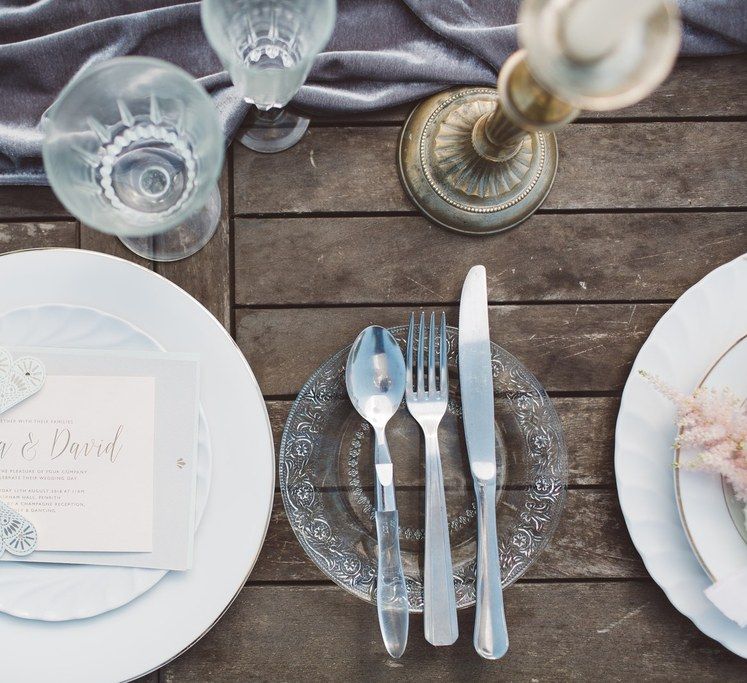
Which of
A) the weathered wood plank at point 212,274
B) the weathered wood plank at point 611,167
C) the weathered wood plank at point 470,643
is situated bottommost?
the weathered wood plank at point 470,643

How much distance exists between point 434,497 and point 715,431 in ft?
0.83

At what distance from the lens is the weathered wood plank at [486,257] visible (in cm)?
62

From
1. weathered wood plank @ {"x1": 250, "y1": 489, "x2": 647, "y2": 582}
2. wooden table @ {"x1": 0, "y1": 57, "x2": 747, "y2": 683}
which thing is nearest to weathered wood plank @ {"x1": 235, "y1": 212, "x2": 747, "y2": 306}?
wooden table @ {"x1": 0, "y1": 57, "x2": 747, "y2": 683}

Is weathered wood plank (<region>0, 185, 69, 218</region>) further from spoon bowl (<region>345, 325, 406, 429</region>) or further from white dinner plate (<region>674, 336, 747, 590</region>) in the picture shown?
white dinner plate (<region>674, 336, 747, 590</region>)

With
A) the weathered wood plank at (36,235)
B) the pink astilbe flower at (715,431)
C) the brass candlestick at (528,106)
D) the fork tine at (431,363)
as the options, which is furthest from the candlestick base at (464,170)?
the weathered wood plank at (36,235)

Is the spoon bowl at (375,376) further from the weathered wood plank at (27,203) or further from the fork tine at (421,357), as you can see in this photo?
the weathered wood plank at (27,203)

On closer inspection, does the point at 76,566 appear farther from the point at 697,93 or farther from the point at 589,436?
the point at 697,93

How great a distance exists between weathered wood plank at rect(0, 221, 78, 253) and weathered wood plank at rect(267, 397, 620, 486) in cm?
50

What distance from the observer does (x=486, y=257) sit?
2.07 ft

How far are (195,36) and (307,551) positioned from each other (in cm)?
51

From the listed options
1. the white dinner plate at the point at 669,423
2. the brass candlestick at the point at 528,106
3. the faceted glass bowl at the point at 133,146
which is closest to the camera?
the brass candlestick at the point at 528,106

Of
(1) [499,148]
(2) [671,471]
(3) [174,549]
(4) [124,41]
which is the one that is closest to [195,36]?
(4) [124,41]

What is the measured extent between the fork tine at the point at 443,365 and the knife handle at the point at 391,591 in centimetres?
13

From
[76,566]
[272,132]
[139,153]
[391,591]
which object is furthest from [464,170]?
[76,566]
